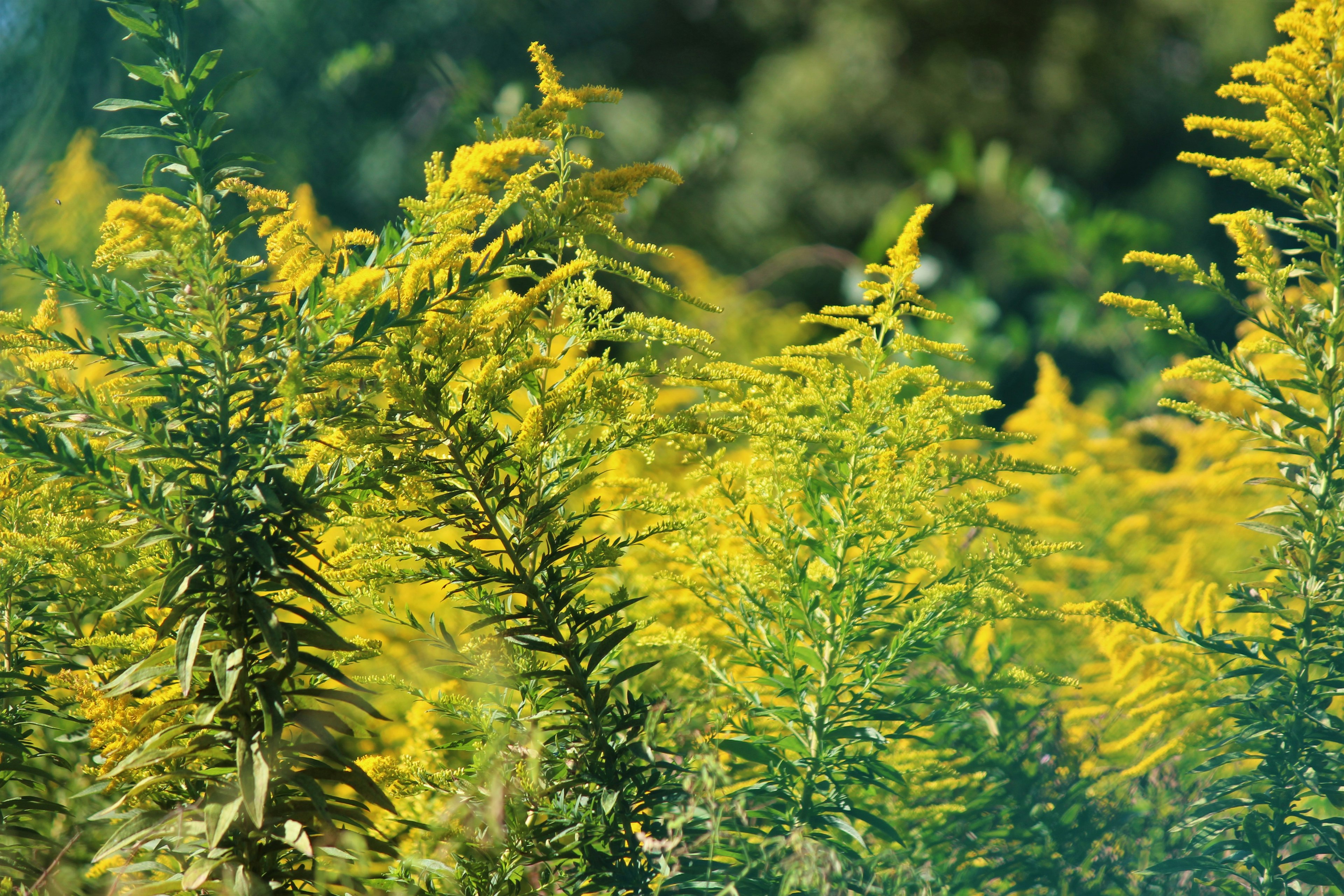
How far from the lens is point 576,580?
3.91 feet

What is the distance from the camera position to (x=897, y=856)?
4.81ft

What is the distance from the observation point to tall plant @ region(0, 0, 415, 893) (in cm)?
94

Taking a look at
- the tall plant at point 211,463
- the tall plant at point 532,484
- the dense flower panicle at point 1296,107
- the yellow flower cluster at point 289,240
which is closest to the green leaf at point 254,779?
the tall plant at point 211,463

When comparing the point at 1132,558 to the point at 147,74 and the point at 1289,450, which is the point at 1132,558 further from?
the point at 147,74

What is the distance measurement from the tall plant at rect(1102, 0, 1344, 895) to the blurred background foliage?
7.82ft

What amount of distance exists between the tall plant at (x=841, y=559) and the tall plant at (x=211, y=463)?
0.50 meters

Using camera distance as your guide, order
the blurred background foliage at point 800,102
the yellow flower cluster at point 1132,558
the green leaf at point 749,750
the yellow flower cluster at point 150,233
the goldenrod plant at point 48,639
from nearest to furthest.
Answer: the yellow flower cluster at point 150,233 → the goldenrod plant at point 48,639 → the green leaf at point 749,750 → the yellow flower cluster at point 1132,558 → the blurred background foliage at point 800,102

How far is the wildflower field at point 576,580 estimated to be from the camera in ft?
3.26

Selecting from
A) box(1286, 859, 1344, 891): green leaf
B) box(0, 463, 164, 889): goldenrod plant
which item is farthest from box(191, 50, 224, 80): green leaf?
box(1286, 859, 1344, 891): green leaf

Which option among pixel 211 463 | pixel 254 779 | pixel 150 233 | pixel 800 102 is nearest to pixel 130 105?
pixel 150 233

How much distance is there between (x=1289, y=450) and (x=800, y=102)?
3834 millimetres

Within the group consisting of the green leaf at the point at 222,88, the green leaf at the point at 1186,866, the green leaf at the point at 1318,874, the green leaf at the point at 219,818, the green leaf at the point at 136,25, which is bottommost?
the green leaf at the point at 219,818

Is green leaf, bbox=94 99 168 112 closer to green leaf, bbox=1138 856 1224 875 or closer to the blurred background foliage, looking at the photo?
green leaf, bbox=1138 856 1224 875

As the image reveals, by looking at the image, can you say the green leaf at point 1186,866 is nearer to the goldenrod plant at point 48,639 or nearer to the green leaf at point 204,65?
the goldenrod plant at point 48,639
